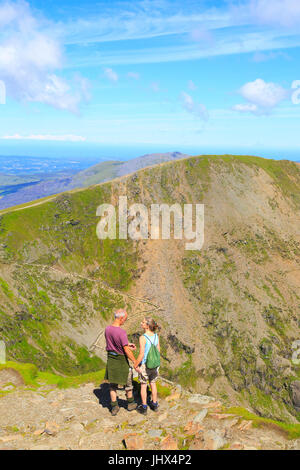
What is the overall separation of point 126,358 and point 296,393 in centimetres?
10036

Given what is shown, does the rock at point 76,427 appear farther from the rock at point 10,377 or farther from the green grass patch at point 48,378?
the rock at point 10,377

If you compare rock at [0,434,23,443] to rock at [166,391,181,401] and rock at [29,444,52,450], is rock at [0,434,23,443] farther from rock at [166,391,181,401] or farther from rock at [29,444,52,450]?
rock at [166,391,181,401]

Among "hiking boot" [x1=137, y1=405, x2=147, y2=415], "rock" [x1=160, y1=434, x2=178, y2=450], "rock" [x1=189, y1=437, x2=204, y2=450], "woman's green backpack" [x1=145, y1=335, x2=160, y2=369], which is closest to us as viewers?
"rock" [x1=189, y1=437, x2=204, y2=450]

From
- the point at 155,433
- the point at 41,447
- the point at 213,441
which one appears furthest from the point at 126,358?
the point at 213,441

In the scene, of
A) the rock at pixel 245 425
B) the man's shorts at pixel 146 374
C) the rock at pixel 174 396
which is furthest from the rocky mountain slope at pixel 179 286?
the rock at pixel 245 425

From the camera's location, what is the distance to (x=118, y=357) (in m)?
16.0

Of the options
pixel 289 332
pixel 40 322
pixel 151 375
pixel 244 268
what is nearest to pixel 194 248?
pixel 244 268

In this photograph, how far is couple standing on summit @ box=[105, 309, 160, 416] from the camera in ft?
50.3

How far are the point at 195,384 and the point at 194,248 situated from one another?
49099 mm

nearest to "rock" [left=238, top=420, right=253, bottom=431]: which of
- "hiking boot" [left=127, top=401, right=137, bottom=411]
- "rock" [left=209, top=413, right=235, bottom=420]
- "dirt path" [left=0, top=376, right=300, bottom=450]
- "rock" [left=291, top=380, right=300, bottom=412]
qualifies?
"dirt path" [left=0, top=376, right=300, bottom=450]

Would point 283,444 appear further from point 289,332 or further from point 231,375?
point 289,332

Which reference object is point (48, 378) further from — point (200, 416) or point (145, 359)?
point (200, 416)

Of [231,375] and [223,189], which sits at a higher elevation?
[223,189]
